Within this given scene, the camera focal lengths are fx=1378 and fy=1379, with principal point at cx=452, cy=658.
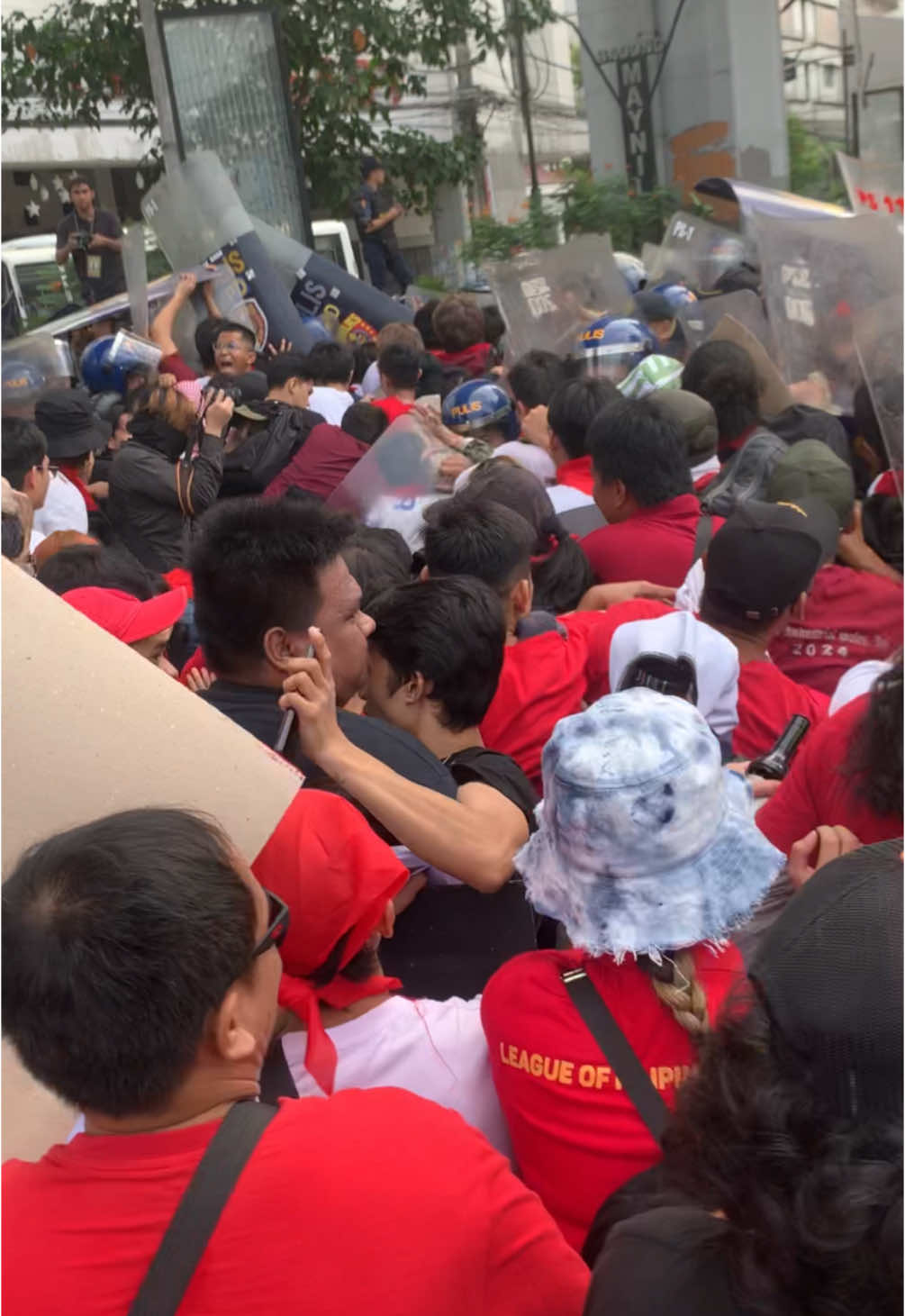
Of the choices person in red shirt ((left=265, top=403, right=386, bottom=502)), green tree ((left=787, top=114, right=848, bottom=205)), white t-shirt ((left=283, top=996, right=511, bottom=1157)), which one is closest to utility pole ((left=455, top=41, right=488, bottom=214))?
green tree ((left=787, top=114, right=848, bottom=205))

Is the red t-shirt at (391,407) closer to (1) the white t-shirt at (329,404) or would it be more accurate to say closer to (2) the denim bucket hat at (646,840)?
(1) the white t-shirt at (329,404)

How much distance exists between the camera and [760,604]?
311 centimetres

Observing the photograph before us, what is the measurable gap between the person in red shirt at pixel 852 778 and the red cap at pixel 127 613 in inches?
49.6

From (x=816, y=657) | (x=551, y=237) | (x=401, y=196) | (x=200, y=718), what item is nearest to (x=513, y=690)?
(x=816, y=657)

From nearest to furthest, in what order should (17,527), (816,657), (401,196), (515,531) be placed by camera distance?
(515,531), (816,657), (17,527), (401,196)

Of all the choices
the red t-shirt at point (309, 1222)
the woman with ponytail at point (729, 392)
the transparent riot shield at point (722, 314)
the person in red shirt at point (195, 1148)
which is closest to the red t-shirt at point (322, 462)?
the woman with ponytail at point (729, 392)

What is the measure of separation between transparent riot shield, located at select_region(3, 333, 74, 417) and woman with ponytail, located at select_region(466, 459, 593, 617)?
342 centimetres

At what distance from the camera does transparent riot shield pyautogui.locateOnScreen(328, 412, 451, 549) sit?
421cm

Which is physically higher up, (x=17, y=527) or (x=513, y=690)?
(x=17, y=527)

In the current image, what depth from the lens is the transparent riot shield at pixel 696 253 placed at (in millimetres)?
8414

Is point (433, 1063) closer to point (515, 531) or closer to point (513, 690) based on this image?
point (513, 690)

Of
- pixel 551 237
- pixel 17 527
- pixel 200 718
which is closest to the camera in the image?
pixel 200 718

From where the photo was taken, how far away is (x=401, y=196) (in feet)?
54.7

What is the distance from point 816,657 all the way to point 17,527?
7.00ft
